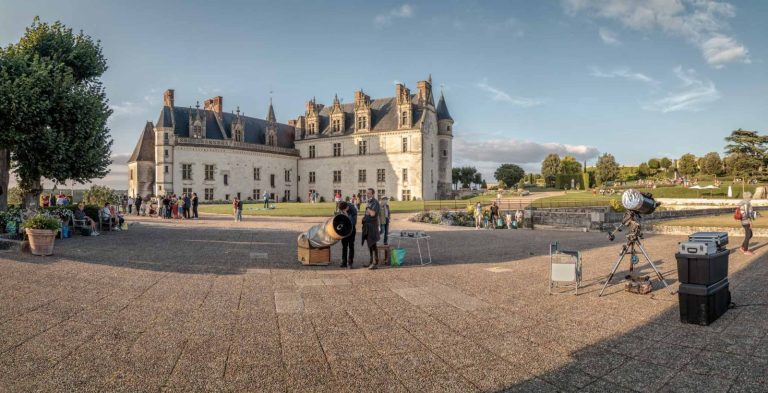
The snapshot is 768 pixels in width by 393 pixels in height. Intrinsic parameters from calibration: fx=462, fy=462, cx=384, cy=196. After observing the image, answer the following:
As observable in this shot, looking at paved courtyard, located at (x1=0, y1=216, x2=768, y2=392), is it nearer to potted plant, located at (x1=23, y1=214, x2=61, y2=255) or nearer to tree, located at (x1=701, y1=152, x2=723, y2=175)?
potted plant, located at (x1=23, y1=214, x2=61, y2=255)

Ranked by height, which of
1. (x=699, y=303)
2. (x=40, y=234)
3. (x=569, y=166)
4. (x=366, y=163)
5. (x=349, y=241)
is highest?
(x=569, y=166)

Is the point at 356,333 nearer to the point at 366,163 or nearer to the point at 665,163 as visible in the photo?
the point at 366,163

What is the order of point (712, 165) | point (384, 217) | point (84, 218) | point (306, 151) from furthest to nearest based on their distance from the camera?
point (712, 165), point (306, 151), point (84, 218), point (384, 217)

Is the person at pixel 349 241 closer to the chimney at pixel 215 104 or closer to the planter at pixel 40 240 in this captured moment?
the planter at pixel 40 240

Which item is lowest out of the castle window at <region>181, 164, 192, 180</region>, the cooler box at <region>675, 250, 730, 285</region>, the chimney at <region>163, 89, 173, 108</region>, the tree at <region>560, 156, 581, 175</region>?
the cooler box at <region>675, 250, 730, 285</region>

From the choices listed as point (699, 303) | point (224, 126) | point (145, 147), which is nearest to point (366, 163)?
point (224, 126)

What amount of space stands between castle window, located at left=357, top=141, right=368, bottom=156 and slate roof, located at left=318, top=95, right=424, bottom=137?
2254 millimetres

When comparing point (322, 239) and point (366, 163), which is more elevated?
point (366, 163)

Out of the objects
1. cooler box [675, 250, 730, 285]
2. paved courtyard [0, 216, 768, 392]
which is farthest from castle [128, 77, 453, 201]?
cooler box [675, 250, 730, 285]

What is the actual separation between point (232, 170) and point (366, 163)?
1853 centimetres

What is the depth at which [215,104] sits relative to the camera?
219ft

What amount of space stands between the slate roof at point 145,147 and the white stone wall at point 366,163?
2049 centimetres

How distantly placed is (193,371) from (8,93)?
1892 cm

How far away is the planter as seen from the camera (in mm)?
12703
